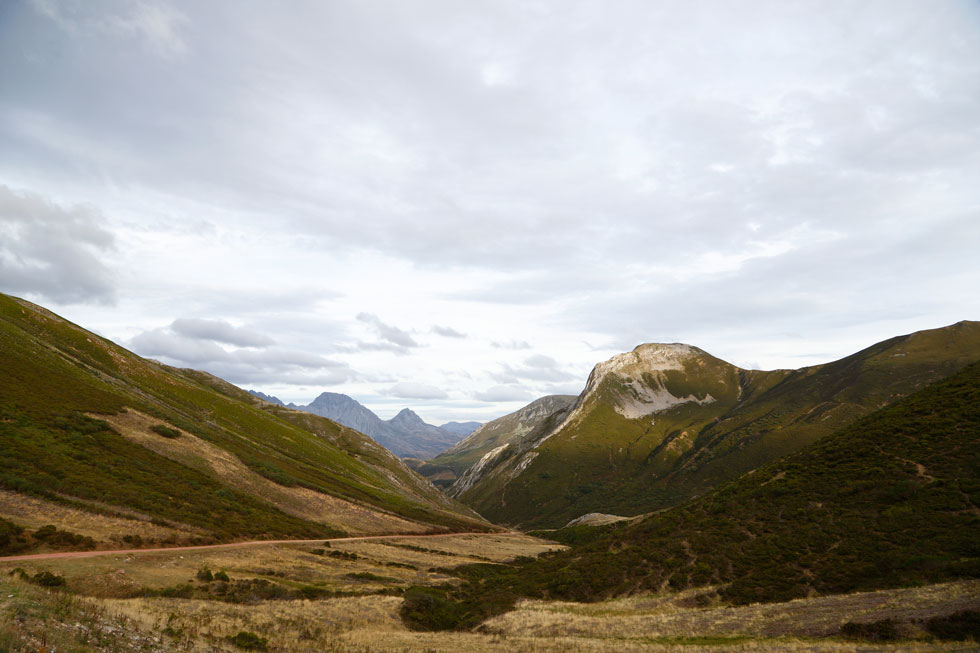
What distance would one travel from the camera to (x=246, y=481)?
7438 cm

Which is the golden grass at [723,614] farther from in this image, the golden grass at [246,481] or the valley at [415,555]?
the golden grass at [246,481]

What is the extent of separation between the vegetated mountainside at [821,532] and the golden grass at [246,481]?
33390mm

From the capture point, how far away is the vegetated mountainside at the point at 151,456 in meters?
47.2

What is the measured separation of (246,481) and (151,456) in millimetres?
15586

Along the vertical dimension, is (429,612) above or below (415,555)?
above

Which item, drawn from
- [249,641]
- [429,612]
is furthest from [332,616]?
[249,641]

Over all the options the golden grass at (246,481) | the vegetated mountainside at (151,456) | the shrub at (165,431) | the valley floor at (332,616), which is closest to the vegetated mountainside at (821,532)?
the valley floor at (332,616)

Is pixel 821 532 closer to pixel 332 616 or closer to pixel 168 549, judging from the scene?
pixel 332 616

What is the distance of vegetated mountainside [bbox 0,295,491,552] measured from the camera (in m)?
47.2

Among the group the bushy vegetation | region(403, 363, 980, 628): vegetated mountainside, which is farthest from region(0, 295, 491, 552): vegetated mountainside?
region(403, 363, 980, 628): vegetated mountainside

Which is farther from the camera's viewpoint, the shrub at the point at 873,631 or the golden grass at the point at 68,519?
the golden grass at the point at 68,519

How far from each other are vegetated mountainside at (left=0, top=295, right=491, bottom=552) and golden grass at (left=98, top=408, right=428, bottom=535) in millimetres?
296

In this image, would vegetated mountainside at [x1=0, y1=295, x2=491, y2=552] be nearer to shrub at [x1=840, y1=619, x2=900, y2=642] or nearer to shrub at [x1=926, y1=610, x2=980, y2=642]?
shrub at [x1=840, y1=619, x2=900, y2=642]

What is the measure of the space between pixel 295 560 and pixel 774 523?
5291 centimetres
